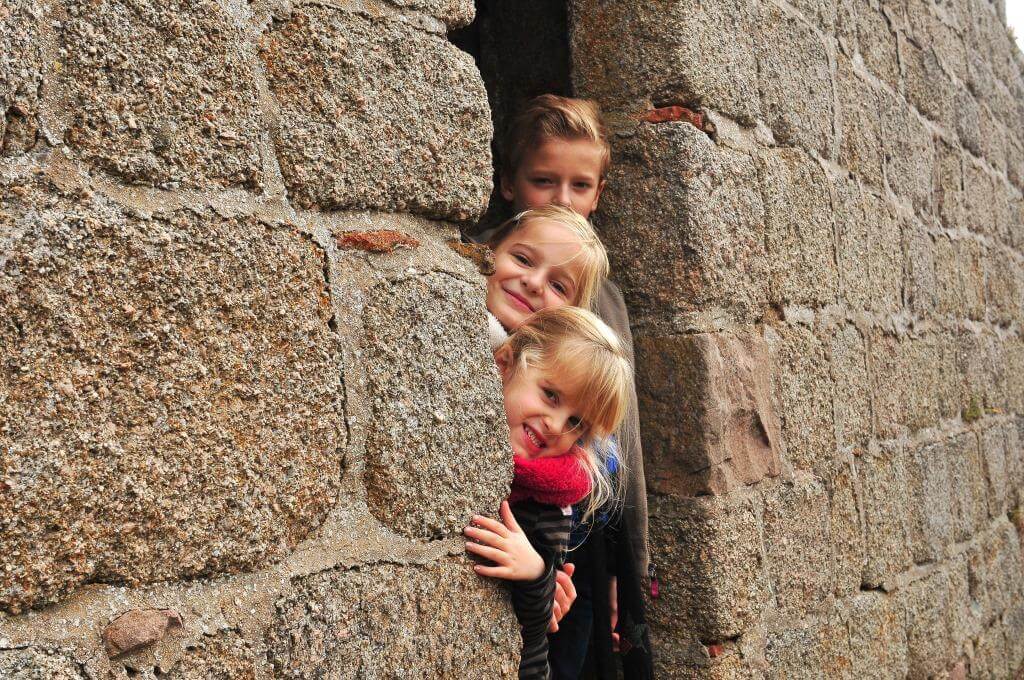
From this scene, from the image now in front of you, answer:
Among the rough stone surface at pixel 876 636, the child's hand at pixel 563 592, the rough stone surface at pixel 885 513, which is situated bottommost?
the rough stone surface at pixel 876 636

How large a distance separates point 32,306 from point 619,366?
1.19 meters

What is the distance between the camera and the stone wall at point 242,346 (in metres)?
1.00

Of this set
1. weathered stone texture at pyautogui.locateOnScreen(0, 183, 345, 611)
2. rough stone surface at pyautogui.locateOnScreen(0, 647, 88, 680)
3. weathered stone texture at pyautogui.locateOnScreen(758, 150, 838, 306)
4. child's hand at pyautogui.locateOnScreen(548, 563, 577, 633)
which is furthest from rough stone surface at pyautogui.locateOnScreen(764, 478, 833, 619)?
rough stone surface at pyautogui.locateOnScreen(0, 647, 88, 680)

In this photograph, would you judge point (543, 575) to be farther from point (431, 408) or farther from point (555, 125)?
point (555, 125)

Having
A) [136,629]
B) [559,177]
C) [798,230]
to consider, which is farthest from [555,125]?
[136,629]

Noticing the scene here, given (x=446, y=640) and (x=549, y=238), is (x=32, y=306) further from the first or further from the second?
(x=549, y=238)

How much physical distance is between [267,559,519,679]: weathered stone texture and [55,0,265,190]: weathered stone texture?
20.8 inches

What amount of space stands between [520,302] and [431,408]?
→ 81cm

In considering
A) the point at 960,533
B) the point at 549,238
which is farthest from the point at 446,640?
the point at 960,533

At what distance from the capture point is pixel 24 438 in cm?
97

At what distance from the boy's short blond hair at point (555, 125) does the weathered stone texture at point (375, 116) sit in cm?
72

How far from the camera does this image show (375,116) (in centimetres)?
140

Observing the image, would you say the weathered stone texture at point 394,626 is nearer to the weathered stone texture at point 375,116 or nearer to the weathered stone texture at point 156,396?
the weathered stone texture at point 156,396

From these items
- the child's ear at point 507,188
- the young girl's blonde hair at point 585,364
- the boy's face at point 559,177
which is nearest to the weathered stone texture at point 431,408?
the young girl's blonde hair at point 585,364
